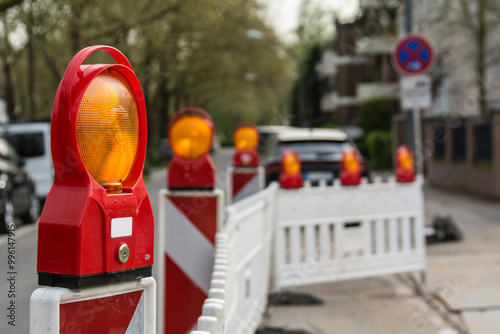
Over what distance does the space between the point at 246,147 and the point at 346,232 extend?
2908mm

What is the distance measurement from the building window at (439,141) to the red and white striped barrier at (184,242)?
17.6 metres

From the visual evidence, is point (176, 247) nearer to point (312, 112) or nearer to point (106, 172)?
point (106, 172)

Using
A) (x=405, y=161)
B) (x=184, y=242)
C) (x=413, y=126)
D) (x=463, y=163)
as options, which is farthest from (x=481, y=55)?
(x=184, y=242)

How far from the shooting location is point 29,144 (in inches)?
706

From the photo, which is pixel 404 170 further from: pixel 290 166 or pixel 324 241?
pixel 290 166

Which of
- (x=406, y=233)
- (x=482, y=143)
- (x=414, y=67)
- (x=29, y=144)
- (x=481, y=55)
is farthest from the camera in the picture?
(x=481, y=55)

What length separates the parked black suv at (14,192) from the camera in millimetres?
12875

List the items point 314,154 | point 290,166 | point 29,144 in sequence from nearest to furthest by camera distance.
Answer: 1. point 290,166
2. point 314,154
3. point 29,144

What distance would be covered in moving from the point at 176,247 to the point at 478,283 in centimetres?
456

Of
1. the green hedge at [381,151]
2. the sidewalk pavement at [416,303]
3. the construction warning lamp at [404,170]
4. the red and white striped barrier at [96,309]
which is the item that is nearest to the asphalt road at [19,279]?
the red and white striped barrier at [96,309]

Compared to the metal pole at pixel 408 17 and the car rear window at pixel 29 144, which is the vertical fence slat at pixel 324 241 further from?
the car rear window at pixel 29 144

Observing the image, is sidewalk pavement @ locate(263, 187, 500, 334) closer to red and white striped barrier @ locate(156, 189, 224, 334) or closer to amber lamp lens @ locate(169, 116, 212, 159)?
red and white striped barrier @ locate(156, 189, 224, 334)

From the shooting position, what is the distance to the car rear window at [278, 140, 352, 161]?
12.0 meters

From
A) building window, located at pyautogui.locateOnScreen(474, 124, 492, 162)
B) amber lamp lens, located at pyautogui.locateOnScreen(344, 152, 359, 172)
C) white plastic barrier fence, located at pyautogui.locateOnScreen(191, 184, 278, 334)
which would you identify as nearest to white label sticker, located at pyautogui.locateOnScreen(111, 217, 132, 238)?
white plastic barrier fence, located at pyautogui.locateOnScreen(191, 184, 278, 334)
